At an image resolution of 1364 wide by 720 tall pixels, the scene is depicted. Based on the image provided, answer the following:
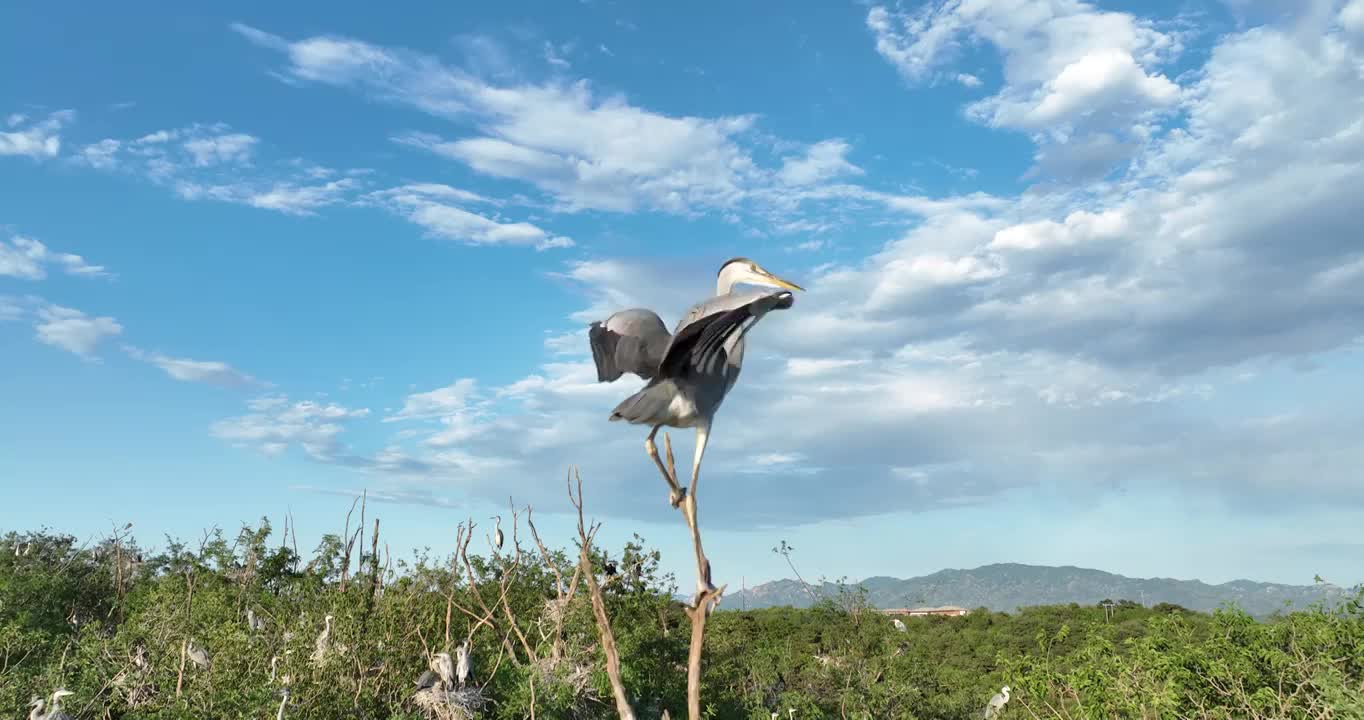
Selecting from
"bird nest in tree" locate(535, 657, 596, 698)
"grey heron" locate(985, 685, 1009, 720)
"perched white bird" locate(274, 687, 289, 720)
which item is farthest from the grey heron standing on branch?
"grey heron" locate(985, 685, 1009, 720)

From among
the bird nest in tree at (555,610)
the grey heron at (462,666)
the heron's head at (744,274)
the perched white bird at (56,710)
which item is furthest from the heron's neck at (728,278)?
the perched white bird at (56,710)

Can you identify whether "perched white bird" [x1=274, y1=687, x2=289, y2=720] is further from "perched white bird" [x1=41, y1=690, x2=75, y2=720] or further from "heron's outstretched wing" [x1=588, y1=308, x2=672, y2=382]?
"heron's outstretched wing" [x1=588, y1=308, x2=672, y2=382]

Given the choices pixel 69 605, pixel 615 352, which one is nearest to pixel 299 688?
pixel 615 352

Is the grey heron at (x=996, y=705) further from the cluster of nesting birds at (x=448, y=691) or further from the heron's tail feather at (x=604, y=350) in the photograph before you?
the heron's tail feather at (x=604, y=350)

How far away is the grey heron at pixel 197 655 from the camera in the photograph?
11648 millimetres

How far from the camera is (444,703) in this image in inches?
389

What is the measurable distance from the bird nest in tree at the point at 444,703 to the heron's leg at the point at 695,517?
6526 mm

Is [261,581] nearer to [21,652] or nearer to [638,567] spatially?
[21,652]

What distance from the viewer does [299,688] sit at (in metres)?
9.46

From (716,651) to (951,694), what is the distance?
17.8 feet

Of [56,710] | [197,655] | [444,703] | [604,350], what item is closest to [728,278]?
[604,350]

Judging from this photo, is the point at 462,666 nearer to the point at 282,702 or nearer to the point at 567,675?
the point at 567,675

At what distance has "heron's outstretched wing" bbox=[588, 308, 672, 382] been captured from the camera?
4.32 metres

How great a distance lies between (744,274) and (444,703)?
7380 mm
